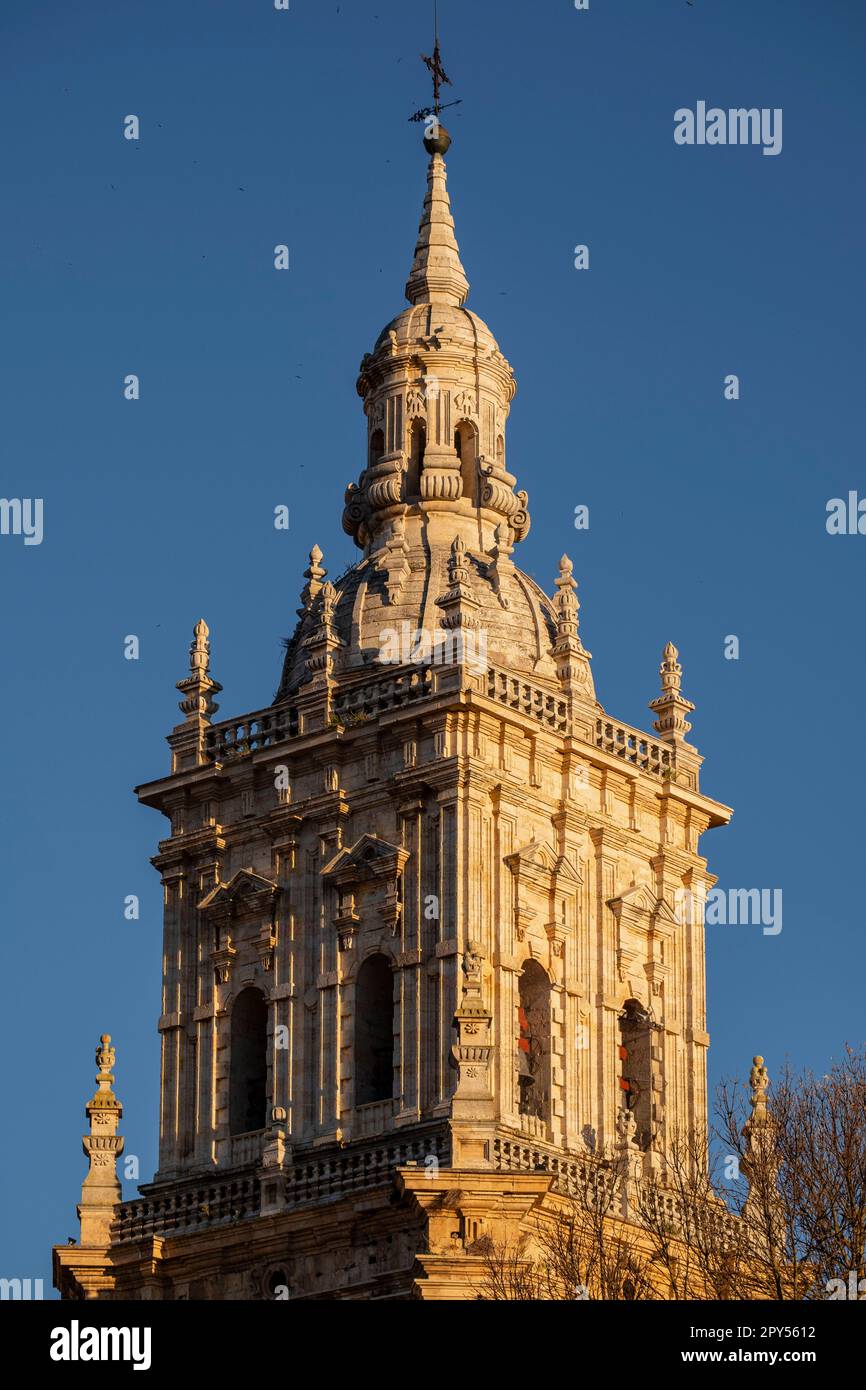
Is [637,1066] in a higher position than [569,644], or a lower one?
lower

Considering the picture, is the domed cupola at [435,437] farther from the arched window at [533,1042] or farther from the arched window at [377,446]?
the arched window at [533,1042]

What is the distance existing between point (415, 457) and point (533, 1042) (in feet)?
45.7

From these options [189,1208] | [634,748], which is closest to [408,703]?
[634,748]

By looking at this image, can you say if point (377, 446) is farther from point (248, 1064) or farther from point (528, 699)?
point (248, 1064)

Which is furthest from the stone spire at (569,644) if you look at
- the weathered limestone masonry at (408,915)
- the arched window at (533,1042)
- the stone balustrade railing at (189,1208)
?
the stone balustrade railing at (189,1208)

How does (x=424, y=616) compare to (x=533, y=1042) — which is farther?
(x=424, y=616)

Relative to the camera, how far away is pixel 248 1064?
77.6m

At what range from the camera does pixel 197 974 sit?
78.2 m

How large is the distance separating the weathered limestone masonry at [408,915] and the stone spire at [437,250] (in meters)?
2.87

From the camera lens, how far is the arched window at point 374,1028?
7481 cm

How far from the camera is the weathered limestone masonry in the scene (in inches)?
2859
